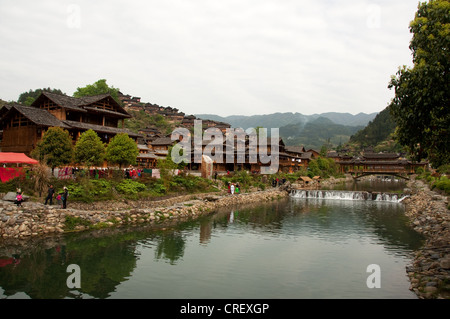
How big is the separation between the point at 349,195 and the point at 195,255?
37268 mm

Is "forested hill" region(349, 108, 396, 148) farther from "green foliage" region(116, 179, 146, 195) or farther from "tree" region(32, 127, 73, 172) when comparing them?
"tree" region(32, 127, 73, 172)

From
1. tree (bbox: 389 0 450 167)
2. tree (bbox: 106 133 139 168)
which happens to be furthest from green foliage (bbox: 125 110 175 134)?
tree (bbox: 389 0 450 167)

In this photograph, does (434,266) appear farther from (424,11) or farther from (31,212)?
(31,212)

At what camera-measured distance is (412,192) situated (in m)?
47.8

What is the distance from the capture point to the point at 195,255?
18.5 metres

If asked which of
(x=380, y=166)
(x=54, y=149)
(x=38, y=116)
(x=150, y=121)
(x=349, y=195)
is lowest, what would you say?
(x=349, y=195)

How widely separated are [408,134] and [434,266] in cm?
682

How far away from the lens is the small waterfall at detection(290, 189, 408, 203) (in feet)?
149

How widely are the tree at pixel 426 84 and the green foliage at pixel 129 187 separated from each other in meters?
23.8

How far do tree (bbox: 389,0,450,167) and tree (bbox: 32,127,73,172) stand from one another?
26938 mm

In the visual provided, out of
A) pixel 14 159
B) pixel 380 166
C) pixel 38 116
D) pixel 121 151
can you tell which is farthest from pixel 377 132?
pixel 14 159

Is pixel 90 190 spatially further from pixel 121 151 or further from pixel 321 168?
pixel 321 168

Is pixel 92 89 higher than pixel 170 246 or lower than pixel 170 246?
higher

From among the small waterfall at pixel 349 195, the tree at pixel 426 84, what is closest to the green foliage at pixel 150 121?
the small waterfall at pixel 349 195
